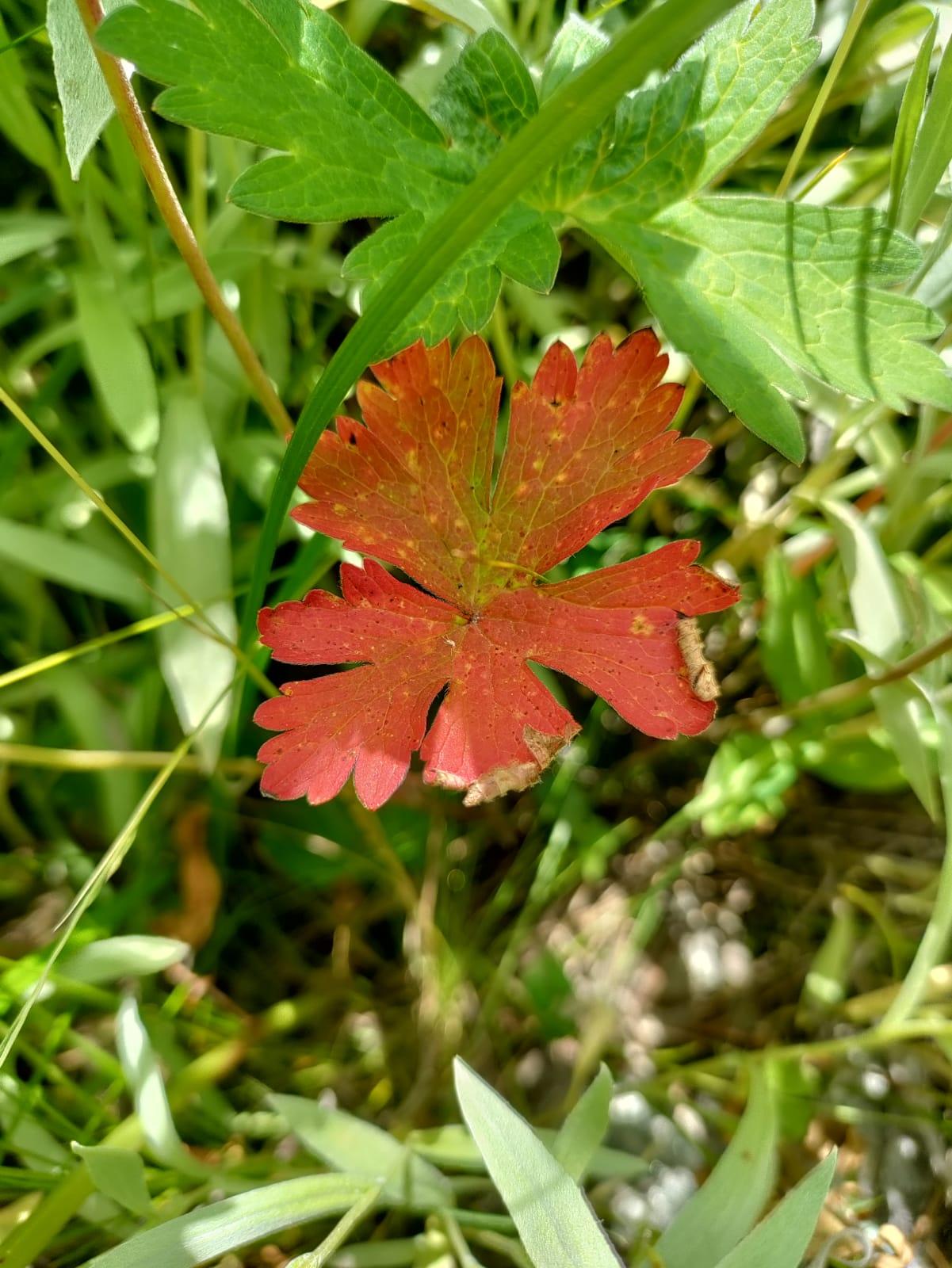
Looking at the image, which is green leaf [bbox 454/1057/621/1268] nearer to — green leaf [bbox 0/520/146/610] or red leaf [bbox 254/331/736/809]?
red leaf [bbox 254/331/736/809]

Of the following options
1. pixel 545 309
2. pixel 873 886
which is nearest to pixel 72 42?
pixel 545 309

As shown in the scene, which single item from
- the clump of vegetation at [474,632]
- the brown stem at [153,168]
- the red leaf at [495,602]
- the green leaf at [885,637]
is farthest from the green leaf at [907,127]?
the brown stem at [153,168]

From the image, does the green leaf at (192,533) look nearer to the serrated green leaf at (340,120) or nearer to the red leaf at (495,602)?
the red leaf at (495,602)

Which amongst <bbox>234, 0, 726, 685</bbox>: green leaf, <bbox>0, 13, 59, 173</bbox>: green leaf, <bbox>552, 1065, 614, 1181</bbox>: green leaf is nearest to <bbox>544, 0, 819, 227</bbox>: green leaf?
<bbox>234, 0, 726, 685</bbox>: green leaf

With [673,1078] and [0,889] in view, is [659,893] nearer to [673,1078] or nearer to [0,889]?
[673,1078]

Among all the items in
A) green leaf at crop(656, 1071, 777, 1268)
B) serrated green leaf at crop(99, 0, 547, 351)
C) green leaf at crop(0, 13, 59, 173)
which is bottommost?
green leaf at crop(656, 1071, 777, 1268)

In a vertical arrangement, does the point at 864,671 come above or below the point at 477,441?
below

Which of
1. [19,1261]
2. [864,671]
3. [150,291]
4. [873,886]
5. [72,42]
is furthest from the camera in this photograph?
[873,886]

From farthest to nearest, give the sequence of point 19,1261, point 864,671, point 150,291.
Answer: point 864,671 < point 150,291 < point 19,1261
